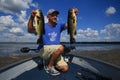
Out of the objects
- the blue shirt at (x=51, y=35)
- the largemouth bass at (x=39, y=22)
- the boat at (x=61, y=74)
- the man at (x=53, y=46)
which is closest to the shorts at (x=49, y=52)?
the man at (x=53, y=46)

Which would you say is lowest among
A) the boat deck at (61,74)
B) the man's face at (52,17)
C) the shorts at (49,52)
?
the boat deck at (61,74)

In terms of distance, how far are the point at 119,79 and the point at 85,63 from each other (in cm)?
231

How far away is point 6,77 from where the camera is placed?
564 cm

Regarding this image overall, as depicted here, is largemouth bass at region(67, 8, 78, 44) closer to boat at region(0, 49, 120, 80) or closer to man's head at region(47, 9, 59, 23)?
man's head at region(47, 9, 59, 23)

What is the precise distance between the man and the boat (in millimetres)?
292

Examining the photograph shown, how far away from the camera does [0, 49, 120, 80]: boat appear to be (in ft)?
19.5

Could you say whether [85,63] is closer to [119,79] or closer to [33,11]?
[119,79]

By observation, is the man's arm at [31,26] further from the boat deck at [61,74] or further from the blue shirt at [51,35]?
the boat deck at [61,74]

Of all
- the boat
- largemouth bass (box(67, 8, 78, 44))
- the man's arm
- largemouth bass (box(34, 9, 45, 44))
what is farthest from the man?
largemouth bass (box(34, 9, 45, 44))

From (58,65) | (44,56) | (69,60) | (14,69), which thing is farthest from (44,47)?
(69,60)

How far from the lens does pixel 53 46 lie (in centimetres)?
618

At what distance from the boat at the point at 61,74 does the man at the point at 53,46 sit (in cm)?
29

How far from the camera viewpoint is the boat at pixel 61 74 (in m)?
5.95

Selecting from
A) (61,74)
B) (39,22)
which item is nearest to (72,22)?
(39,22)
